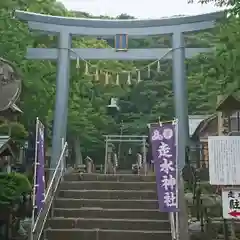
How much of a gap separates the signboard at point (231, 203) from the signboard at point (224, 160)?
0.22m

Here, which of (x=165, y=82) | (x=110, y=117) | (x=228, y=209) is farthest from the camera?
(x=165, y=82)

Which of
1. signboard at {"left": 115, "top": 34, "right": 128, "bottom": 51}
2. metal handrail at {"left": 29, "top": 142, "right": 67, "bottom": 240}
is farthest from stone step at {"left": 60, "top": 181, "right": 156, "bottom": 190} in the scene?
signboard at {"left": 115, "top": 34, "right": 128, "bottom": 51}

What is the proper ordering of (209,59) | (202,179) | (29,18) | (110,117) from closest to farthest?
(209,59) < (202,179) < (29,18) < (110,117)

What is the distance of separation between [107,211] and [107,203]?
20.4 inches

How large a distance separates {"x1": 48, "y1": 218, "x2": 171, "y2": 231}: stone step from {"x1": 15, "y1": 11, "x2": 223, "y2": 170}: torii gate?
545 cm

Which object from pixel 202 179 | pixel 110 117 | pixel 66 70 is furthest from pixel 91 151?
pixel 202 179

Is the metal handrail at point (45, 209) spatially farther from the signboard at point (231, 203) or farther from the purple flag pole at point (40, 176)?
the signboard at point (231, 203)

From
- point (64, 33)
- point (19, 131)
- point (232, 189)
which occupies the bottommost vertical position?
point (232, 189)

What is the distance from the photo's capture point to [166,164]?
929 centimetres

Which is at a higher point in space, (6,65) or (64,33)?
(64,33)

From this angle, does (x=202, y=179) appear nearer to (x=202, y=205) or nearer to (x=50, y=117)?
(x=202, y=205)

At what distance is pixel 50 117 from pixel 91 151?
30.8ft

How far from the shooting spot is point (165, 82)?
107 feet

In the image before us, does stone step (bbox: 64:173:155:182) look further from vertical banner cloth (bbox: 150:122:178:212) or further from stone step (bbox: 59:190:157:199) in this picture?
vertical banner cloth (bbox: 150:122:178:212)
